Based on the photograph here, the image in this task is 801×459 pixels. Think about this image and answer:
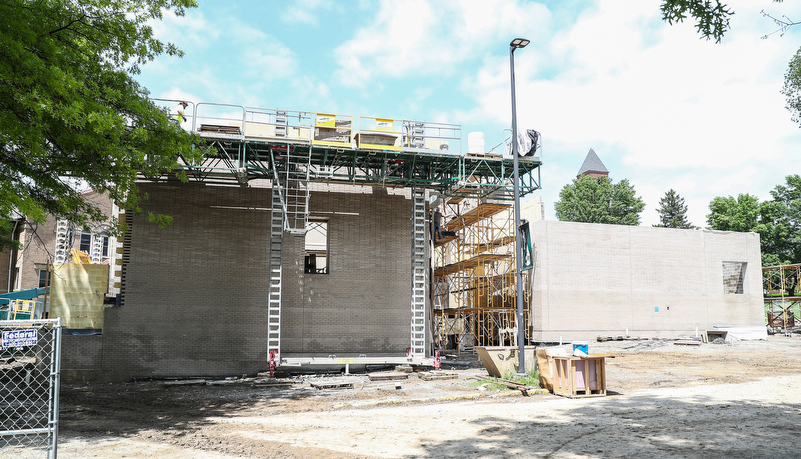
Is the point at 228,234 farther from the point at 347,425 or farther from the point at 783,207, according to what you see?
the point at 783,207

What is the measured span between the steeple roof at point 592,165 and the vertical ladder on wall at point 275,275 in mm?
95335

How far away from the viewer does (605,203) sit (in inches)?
2662

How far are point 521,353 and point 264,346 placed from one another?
944 cm

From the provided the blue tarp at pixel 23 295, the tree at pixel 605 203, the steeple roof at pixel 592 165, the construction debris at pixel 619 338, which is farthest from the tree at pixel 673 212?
the blue tarp at pixel 23 295

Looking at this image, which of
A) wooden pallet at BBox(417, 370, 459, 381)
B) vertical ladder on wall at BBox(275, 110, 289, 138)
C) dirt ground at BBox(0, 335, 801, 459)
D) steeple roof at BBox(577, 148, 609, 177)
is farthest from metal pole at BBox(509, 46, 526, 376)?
steeple roof at BBox(577, 148, 609, 177)

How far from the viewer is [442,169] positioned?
21812 mm

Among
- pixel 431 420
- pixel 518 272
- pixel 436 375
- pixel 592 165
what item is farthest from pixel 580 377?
pixel 592 165

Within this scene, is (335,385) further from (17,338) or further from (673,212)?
(673,212)

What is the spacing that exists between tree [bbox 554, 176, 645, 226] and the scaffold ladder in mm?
54100

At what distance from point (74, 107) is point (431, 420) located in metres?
8.50

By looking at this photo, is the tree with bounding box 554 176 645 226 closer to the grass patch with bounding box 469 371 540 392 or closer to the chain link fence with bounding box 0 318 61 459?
the grass patch with bounding box 469 371 540 392

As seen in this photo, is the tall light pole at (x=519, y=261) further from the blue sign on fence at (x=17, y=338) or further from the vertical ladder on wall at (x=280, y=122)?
the blue sign on fence at (x=17, y=338)

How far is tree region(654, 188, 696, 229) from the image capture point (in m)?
74.4

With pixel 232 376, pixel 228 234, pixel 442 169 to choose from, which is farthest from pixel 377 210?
pixel 232 376
